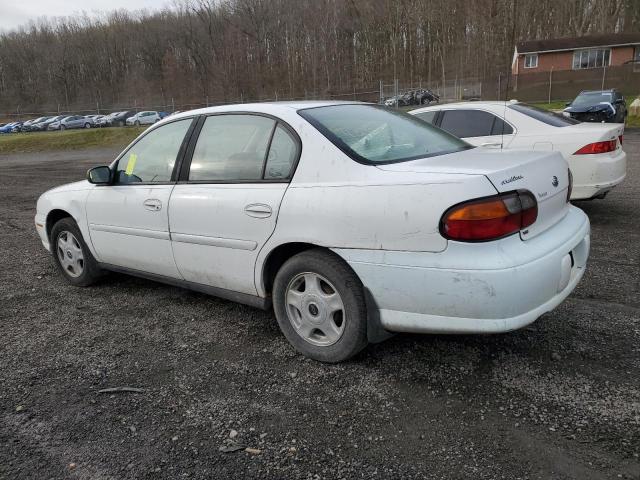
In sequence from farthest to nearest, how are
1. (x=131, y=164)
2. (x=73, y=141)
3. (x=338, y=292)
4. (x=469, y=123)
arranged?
1. (x=73, y=141)
2. (x=469, y=123)
3. (x=131, y=164)
4. (x=338, y=292)

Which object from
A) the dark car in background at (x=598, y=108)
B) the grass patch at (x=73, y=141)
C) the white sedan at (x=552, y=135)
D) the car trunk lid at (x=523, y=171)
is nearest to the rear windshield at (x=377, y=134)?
the car trunk lid at (x=523, y=171)

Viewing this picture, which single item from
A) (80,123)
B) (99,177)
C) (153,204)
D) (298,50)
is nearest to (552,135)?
(153,204)

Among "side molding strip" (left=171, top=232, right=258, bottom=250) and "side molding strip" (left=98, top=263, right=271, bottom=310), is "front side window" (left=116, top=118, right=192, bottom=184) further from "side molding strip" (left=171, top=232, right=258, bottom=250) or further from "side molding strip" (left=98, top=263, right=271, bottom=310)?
"side molding strip" (left=98, top=263, right=271, bottom=310)

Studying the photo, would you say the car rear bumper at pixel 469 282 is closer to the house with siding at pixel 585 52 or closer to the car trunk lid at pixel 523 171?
the car trunk lid at pixel 523 171

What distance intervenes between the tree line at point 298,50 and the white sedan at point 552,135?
47.5 meters

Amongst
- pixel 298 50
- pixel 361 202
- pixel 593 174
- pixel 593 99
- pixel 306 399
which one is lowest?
pixel 306 399

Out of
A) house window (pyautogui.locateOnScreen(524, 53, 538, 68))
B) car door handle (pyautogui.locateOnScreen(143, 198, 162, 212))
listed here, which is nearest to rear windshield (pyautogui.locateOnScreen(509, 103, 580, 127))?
car door handle (pyautogui.locateOnScreen(143, 198, 162, 212))

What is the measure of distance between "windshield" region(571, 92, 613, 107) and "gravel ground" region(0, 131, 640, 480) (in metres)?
16.7

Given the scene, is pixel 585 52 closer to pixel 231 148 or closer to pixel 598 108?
pixel 598 108

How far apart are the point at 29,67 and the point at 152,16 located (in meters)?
21.9

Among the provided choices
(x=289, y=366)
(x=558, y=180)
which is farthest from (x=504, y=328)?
(x=289, y=366)

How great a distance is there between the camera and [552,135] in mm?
6281

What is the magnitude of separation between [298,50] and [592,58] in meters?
37.3

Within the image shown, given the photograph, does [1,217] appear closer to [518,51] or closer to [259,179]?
[259,179]
